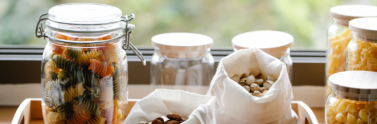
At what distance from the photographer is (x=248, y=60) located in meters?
0.70

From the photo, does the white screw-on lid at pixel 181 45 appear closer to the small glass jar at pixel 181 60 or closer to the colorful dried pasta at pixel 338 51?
the small glass jar at pixel 181 60

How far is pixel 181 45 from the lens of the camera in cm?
73

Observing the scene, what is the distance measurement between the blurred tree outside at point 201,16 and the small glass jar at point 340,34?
0.27 metres

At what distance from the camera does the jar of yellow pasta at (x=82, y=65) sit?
553 mm

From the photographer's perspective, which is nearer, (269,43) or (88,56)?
(88,56)

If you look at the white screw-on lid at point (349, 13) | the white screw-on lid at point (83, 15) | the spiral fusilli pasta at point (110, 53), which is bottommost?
the spiral fusilli pasta at point (110, 53)

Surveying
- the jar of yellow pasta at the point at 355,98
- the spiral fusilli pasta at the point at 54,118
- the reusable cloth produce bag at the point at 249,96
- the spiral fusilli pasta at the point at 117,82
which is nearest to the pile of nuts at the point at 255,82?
the reusable cloth produce bag at the point at 249,96

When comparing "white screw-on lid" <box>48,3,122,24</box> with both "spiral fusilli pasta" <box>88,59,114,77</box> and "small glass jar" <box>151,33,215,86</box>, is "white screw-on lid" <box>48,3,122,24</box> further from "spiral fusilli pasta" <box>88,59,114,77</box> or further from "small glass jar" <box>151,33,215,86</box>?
"small glass jar" <box>151,33,215,86</box>

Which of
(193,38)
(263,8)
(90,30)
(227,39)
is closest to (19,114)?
(90,30)

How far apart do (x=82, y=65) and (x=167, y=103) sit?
0.18 meters

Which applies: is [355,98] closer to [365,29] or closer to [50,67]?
[365,29]

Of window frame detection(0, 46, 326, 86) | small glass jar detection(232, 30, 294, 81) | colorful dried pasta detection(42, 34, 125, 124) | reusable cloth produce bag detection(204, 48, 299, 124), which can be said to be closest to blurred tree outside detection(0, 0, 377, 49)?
window frame detection(0, 46, 326, 86)

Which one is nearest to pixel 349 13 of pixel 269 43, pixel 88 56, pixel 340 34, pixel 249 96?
pixel 340 34

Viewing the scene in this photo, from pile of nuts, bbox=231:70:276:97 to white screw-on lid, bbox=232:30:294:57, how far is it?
0.06 metres
